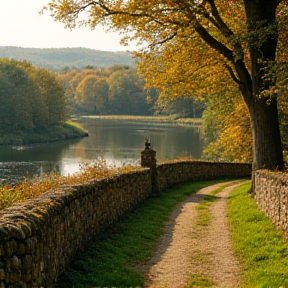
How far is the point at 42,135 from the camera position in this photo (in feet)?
232

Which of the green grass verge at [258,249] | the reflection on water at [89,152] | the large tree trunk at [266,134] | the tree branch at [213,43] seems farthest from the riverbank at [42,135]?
the green grass verge at [258,249]

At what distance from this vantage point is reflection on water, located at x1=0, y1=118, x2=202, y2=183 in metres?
42.1

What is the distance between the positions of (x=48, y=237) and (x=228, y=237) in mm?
5952

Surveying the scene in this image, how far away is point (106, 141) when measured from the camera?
6512 cm

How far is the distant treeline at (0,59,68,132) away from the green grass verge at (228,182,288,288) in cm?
6012

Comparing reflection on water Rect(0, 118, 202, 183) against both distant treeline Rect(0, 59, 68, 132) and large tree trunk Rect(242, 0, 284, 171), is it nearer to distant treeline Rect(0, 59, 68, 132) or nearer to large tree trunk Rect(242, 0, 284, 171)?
distant treeline Rect(0, 59, 68, 132)

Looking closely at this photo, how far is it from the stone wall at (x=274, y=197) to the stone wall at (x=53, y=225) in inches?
154

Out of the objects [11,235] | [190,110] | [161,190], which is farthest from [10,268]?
[190,110]

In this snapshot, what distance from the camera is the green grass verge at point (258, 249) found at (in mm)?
8203

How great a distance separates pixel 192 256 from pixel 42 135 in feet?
205

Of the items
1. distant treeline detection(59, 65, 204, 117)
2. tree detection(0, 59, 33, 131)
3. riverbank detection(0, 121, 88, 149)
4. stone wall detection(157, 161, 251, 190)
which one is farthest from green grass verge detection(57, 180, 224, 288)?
distant treeline detection(59, 65, 204, 117)

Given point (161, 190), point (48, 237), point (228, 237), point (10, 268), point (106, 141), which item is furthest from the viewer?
point (106, 141)

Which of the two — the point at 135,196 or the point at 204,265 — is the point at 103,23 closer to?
the point at 135,196

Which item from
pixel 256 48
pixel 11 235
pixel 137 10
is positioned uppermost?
pixel 137 10
